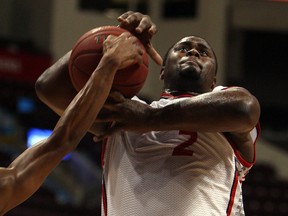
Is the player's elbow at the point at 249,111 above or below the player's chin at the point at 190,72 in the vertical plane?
below

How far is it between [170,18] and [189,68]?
10208mm

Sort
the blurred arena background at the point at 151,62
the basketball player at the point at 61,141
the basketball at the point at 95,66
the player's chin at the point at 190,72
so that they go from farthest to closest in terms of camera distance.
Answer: the blurred arena background at the point at 151,62 → the player's chin at the point at 190,72 → the basketball at the point at 95,66 → the basketball player at the point at 61,141

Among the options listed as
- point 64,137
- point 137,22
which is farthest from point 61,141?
point 137,22

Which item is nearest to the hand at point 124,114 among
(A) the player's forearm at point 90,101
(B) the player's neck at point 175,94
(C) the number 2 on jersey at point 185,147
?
(A) the player's forearm at point 90,101

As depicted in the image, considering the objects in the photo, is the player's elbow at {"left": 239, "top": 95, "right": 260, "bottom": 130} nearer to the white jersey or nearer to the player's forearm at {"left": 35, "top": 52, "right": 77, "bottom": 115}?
the white jersey

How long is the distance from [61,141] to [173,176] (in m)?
0.58

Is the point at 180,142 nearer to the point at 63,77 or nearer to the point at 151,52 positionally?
the point at 151,52

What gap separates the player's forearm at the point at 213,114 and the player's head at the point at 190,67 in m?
0.30

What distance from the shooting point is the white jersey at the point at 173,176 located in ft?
9.93

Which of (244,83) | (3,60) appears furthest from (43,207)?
(244,83)

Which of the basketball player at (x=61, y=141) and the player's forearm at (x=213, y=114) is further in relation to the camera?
the player's forearm at (x=213, y=114)

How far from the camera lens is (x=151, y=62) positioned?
12.8 m

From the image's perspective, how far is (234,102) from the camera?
2883mm

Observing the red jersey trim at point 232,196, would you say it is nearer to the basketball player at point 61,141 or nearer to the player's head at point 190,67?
the player's head at point 190,67
